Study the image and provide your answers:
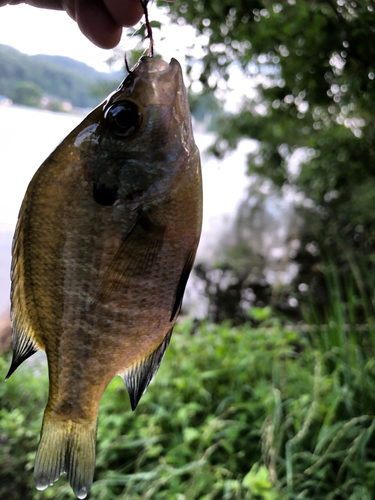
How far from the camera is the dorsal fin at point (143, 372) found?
58 centimetres

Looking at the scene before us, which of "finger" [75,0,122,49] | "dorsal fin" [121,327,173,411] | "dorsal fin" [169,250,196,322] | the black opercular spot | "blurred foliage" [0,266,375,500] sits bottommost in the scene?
"blurred foliage" [0,266,375,500]

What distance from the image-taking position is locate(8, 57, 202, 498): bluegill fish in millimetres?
528

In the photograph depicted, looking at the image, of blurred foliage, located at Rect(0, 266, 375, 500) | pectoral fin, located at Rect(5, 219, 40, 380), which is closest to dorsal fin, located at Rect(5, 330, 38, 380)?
pectoral fin, located at Rect(5, 219, 40, 380)

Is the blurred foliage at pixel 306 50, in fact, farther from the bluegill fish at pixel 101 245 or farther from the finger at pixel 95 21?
the bluegill fish at pixel 101 245

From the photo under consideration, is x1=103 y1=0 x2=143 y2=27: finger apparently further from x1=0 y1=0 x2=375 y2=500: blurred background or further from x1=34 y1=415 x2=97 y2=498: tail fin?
x1=34 y1=415 x2=97 y2=498: tail fin

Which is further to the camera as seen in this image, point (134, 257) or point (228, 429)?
point (228, 429)

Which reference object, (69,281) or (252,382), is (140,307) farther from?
(252,382)

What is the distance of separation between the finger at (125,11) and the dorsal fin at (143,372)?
2.03 ft

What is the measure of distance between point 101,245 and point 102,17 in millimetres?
522

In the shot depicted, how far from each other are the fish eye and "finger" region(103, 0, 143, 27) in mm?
286

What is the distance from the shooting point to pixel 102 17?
0.74 metres

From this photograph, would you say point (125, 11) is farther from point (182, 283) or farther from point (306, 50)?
point (306, 50)

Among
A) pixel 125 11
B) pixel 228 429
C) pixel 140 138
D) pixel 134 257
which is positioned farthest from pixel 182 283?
pixel 228 429

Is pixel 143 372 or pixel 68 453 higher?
pixel 143 372
